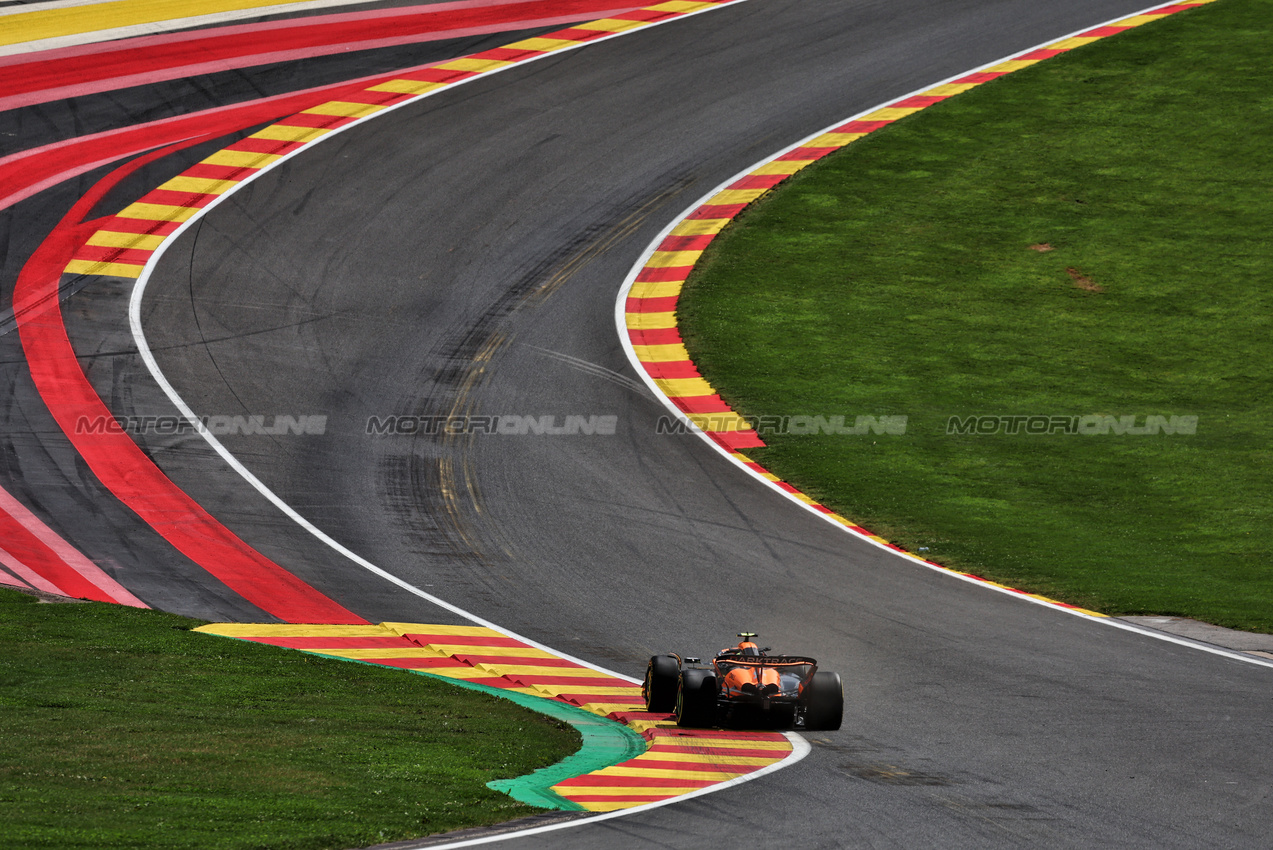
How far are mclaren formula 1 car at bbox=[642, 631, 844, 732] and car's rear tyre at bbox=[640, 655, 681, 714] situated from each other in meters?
0.33

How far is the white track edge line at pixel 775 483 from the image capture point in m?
17.3

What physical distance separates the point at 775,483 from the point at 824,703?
395 inches

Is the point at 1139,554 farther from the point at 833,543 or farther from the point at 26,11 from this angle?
the point at 26,11

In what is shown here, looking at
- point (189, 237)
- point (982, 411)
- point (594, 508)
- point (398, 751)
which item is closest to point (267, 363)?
point (189, 237)

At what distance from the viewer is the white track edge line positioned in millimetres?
17344

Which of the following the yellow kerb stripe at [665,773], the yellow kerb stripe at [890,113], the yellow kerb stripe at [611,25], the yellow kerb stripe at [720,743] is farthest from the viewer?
the yellow kerb stripe at [611,25]

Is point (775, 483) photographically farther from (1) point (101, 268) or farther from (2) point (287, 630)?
(1) point (101, 268)

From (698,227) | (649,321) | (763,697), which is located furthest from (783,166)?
(763,697)

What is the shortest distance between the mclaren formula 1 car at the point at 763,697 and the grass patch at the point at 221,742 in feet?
3.92

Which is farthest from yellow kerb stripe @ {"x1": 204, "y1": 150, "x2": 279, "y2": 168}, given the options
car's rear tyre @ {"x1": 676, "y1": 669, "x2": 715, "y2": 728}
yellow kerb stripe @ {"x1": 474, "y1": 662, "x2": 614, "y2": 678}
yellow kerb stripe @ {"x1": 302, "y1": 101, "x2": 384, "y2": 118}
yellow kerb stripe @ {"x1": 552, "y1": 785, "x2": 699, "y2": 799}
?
yellow kerb stripe @ {"x1": 552, "y1": 785, "x2": 699, "y2": 799}

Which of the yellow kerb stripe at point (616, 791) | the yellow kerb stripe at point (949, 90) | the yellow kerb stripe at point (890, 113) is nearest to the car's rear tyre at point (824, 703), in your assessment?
the yellow kerb stripe at point (616, 791)

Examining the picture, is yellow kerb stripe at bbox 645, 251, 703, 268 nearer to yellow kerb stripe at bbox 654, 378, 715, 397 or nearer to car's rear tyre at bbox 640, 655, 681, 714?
yellow kerb stripe at bbox 654, 378, 715, 397

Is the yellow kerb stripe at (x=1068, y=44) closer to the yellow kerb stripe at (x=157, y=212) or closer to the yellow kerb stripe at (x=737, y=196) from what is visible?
the yellow kerb stripe at (x=737, y=196)

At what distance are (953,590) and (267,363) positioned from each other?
13524 mm
